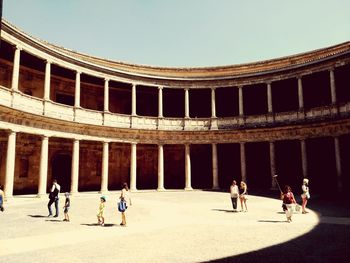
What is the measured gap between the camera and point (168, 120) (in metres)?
28.5

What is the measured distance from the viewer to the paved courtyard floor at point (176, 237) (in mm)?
7238

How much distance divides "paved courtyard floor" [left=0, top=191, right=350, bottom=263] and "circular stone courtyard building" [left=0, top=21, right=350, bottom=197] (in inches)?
378

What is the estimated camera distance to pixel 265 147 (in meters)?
30.0

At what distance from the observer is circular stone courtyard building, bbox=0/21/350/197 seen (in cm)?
2188

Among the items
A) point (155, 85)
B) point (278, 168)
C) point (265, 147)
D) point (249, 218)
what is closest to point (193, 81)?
point (155, 85)

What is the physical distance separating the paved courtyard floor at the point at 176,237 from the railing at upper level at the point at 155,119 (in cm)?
861

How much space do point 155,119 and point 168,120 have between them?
1224 millimetres

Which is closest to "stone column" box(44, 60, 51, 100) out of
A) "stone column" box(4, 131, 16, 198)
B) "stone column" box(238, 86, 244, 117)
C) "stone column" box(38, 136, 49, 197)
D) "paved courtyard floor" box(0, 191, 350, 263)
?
"stone column" box(38, 136, 49, 197)

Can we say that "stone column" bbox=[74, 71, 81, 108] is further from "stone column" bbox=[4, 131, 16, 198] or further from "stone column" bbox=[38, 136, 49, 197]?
"stone column" bbox=[4, 131, 16, 198]

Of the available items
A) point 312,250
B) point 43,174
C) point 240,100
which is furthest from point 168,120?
point 312,250

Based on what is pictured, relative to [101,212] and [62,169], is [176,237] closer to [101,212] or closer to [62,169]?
[101,212]

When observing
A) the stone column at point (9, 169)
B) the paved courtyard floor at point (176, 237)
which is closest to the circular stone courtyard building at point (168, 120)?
the stone column at point (9, 169)

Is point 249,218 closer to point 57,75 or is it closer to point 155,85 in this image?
point 155,85

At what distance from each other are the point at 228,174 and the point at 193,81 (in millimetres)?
9922
